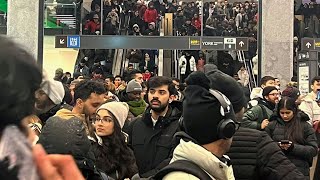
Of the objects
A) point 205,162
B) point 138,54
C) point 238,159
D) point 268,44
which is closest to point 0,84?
point 205,162

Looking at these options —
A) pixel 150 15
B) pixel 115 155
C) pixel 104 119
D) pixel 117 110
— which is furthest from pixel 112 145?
pixel 150 15

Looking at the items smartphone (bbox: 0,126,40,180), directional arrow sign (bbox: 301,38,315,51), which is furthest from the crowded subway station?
directional arrow sign (bbox: 301,38,315,51)

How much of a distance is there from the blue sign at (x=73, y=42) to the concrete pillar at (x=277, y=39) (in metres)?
6.18

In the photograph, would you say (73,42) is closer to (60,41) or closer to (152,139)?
(60,41)

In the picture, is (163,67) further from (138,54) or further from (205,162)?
(205,162)

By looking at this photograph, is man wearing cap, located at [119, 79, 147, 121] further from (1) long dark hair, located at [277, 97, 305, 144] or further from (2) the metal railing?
(2) the metal railing

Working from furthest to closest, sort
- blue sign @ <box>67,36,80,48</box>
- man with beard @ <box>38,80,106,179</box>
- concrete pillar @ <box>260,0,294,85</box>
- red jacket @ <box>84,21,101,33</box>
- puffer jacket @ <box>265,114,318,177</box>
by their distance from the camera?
red jacket @ <box>84,21,101,33</box> → blue sign @ <box>67,36,80,48</box> → concrete pillar @ <box>260,0,294,85</box> → puffer jacket @ <box>265,114,318,177</box> → man with beard @ <box>38,80,106,179</box>

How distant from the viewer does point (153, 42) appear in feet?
65.1

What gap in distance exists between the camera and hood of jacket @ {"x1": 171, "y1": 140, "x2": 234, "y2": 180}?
236cm

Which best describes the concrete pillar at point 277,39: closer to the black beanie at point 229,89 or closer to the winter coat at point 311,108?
the winter coat at point 311,108

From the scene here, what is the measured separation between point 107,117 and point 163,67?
19.2 meters

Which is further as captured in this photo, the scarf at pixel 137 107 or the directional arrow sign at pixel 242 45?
the directional arrow sign at pixel 242 45

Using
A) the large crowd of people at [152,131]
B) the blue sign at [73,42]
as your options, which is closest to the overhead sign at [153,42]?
the blue sign at [73,42]

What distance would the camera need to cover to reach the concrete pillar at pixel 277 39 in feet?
55.4
